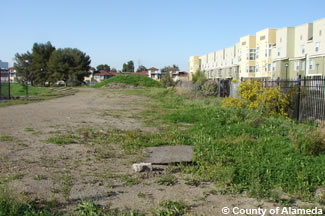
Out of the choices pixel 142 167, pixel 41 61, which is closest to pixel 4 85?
pixel 142 167

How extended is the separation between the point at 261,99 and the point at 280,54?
42.9 m

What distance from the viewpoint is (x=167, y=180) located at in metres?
4.88

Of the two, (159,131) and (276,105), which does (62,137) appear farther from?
(276,105)

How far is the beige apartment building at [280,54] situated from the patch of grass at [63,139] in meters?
29.6

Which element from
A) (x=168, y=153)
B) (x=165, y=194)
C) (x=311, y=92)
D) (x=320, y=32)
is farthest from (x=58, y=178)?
(x=320, y=32)

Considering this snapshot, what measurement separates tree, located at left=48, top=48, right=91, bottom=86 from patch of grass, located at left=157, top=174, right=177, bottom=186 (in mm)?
64097

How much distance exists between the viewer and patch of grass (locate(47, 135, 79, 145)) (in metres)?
7.32

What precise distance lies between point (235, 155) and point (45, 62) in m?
75.3

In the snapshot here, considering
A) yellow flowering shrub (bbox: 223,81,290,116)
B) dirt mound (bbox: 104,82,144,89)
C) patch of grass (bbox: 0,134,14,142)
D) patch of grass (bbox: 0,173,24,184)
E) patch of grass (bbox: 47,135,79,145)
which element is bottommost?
patch of grass (bbox: 0,173,24,184)

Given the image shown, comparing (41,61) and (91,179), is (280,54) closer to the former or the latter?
(91,179)

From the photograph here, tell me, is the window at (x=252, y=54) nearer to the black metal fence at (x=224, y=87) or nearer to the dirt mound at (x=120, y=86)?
the dirt mound at (x=120, y=86)

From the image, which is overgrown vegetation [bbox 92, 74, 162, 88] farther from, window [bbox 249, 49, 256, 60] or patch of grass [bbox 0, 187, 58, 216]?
patch of grass [bbox 0, 187, 58, 216]

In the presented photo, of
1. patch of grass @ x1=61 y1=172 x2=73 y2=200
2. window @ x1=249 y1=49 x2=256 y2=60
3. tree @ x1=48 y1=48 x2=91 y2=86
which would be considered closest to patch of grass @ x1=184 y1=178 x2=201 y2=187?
patch of grass @ x1=61 y1=172 x2=73 y2=200

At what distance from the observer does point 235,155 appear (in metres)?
6.28
